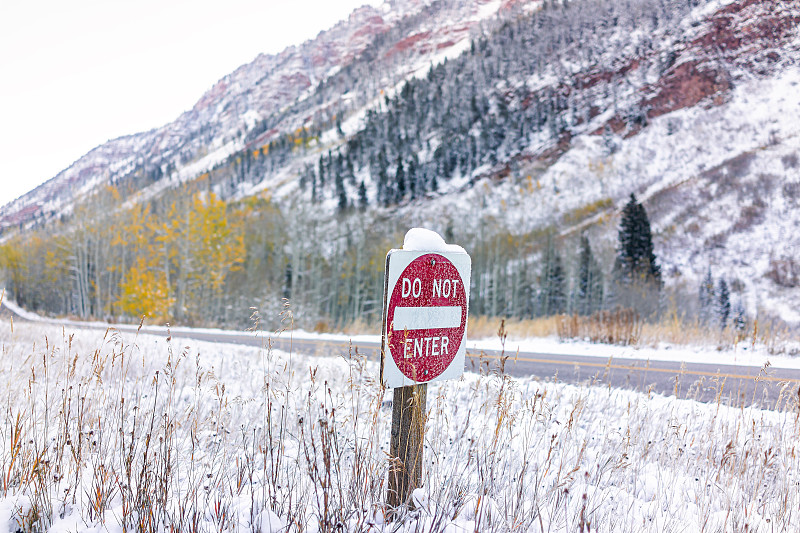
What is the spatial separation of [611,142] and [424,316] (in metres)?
57.9

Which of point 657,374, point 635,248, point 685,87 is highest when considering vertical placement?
point 685,87

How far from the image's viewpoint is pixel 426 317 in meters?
1.92

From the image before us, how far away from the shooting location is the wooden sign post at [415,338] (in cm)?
178

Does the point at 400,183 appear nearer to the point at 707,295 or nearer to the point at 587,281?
the point at 587,281

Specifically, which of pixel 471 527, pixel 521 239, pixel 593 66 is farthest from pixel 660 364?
pixel 593 66

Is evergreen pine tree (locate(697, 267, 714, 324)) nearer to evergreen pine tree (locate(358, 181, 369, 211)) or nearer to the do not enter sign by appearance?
the do not enter sign

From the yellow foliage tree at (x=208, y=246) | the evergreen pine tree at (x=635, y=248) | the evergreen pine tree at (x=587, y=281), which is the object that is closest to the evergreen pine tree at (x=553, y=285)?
the evergreen pine tree at (x=587, y=281)

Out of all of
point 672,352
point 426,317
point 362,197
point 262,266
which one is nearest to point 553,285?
point 262,266

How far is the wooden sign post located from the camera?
1.78 m

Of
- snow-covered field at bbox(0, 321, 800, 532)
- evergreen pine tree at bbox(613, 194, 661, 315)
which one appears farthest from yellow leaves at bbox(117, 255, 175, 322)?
evergreen pine tree at bbox(613, 194, 661, 315)

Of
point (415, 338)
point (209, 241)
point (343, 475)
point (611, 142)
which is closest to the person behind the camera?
point (415, 338)

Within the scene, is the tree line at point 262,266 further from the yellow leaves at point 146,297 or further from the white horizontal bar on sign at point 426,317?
the white horizontal bar on sign at point 426,317

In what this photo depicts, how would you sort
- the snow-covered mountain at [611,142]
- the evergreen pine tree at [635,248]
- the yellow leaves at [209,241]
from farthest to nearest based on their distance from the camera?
the snow-covered mountain at [611,142] → the evergreen pine tree at [635,248] → the yellow leaves at [209,241]

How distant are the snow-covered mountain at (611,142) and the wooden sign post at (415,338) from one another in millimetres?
31556
